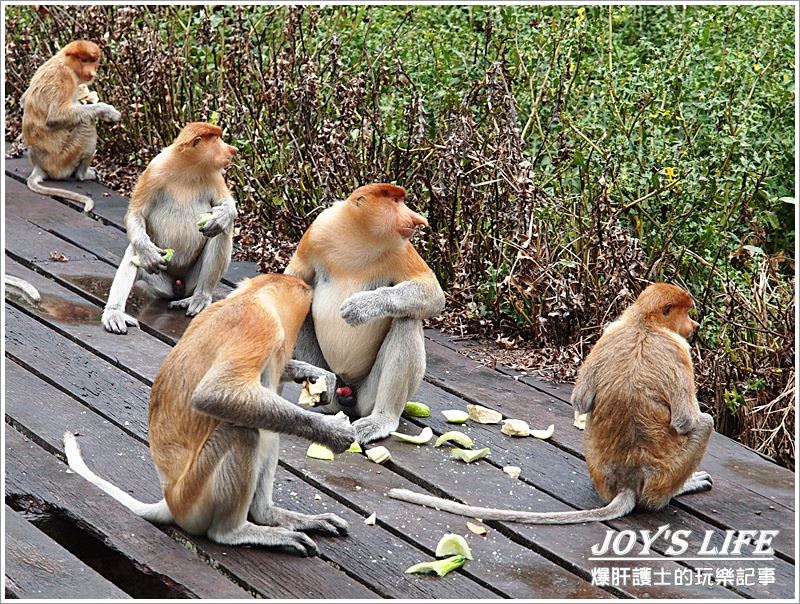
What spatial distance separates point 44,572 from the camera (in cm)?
388

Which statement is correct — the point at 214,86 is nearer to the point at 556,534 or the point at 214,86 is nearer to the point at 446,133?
the point at 446,133

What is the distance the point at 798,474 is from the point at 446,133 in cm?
294

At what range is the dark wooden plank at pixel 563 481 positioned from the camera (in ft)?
13.6

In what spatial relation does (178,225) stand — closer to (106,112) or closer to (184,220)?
(184,220)

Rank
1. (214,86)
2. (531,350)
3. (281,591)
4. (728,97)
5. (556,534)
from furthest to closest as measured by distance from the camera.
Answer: (214,86), (728,97), (531,350), (556,534), (281,591)

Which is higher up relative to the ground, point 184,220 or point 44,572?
point 184,220

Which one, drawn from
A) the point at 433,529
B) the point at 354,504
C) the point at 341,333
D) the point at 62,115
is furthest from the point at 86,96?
the point at 433,529

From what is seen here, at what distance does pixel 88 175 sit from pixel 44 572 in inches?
192

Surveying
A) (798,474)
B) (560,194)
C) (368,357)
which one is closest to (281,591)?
(368,357)

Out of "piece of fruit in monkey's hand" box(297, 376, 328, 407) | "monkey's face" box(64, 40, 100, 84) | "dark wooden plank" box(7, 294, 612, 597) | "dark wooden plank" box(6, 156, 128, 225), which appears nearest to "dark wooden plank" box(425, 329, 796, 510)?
"piece of fruit in monkey's hand" box(297, 376, 328, 407)

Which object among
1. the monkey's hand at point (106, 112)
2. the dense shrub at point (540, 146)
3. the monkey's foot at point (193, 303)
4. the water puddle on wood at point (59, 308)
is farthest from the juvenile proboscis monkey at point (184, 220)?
the monkey's hand at point (106, 112)

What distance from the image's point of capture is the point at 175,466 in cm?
387

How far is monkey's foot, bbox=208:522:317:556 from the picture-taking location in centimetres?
398

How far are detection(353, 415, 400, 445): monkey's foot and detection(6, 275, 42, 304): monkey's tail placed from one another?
220 cm
